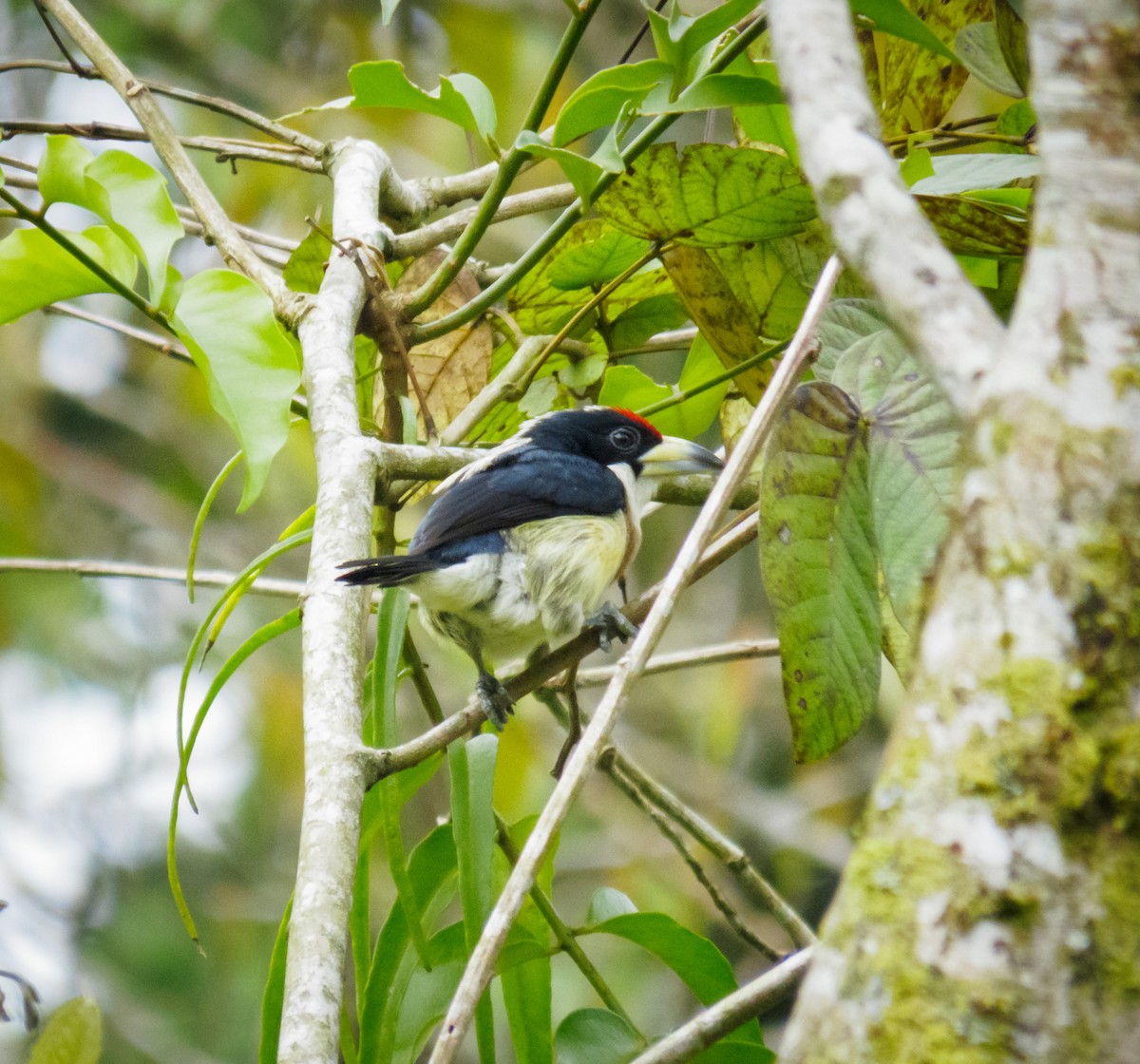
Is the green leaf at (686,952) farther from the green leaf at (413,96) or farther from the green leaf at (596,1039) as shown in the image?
the green leaf at (413,96)

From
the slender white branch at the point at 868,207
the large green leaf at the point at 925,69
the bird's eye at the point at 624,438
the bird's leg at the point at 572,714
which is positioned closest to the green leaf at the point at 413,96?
the large green leaf at the point at 925,69

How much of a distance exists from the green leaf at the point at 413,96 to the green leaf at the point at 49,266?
1.45ft

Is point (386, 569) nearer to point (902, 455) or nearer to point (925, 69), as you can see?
point (902, 455)

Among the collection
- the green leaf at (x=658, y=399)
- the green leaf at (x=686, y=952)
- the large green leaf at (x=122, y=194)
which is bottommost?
the green leaf at (x=686, y=952)

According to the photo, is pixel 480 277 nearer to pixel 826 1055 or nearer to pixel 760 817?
pixel 826 1055

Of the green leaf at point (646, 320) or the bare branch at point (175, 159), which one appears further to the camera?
the green leaf at point (646, 320)

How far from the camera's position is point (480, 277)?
8.72 feet

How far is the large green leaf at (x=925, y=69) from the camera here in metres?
1.95

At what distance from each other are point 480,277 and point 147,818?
5.70 m

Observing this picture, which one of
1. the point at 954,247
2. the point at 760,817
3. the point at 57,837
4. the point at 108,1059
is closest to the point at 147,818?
the point at 57,837

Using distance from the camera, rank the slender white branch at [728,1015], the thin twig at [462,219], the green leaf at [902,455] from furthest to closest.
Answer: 1. the thin twig at [462,219]
2. the green leaf at [902,455]
3. the slender white branch at [728,1015]

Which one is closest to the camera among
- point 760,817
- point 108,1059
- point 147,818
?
point 760,817

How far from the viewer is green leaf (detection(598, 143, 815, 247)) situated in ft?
5.82

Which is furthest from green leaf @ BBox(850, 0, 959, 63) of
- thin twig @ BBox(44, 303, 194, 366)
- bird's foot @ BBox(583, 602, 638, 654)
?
thin twig @ BBox(44, 303, 194, 366)
